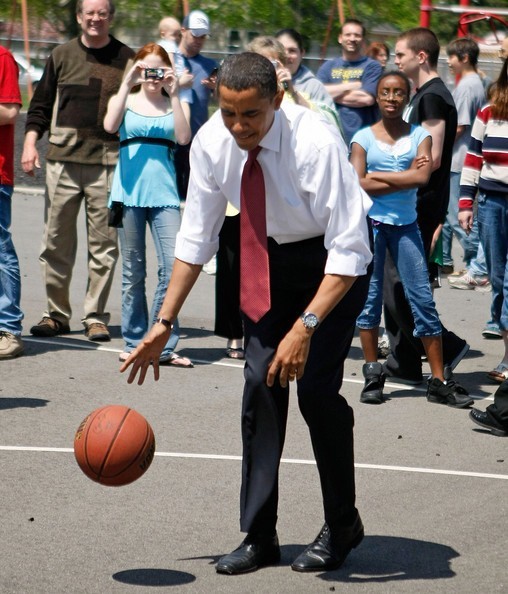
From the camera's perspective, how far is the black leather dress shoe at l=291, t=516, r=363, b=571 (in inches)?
206

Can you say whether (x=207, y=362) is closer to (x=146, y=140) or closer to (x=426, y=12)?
(x=146, y=140)

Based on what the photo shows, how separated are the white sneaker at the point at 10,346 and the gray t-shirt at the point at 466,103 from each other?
590cm

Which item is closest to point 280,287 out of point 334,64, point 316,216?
point 316,216

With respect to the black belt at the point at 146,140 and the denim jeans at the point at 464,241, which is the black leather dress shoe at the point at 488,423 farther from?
the denim jeans at the point at 464,241

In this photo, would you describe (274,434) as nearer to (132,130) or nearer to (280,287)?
(280,287)

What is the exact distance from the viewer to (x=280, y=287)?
17.0 ft

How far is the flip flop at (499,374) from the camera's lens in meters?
9.16

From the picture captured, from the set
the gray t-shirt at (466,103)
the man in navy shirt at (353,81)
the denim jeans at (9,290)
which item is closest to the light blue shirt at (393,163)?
the denim jeans at (9,290)

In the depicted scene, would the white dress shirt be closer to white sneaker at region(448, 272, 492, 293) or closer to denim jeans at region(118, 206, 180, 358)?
denim jeans at region(118, 206, 180, 358)

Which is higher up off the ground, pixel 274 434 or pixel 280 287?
pixel 280 287

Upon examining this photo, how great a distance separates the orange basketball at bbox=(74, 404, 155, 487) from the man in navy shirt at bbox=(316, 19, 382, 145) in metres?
7.66

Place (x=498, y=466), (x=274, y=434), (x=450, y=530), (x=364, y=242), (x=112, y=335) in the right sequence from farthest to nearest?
(x=112, y=335)
(x=498, y=466)
(x=450, y=530)
(x=274, y=434)
(x=364, y=242)

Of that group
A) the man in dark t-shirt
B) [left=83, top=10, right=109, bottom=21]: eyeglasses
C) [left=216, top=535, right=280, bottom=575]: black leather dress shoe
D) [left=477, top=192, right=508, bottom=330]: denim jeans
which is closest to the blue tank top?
[left=83, top=10, right=109, bottom=21]: eyeglasses

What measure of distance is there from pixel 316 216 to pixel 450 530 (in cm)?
176
